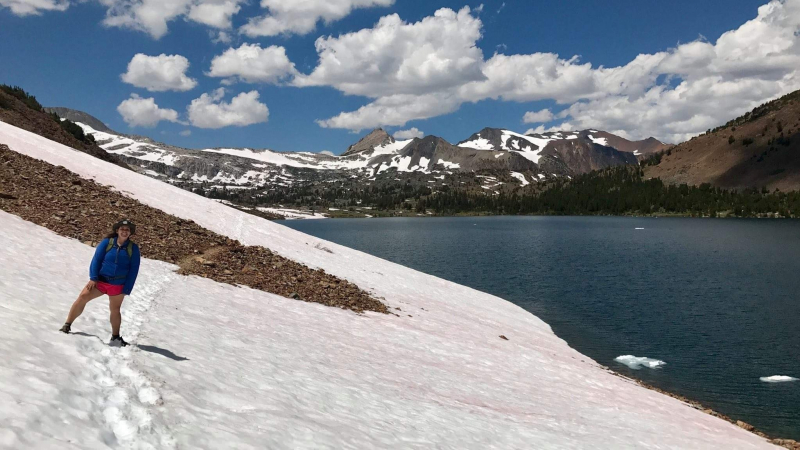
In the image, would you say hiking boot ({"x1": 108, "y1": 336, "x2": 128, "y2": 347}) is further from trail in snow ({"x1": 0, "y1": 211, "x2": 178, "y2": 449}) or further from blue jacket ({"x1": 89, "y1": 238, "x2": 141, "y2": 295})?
blue jacket ({"x1": 89, "y1": 238, "x2": 141, "y2": 295})

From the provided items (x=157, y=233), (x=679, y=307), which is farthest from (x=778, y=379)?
(x=157, y=233)

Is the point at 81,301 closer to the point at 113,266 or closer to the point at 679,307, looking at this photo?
the point at 113,266

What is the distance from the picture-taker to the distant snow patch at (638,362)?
33250 millimetres

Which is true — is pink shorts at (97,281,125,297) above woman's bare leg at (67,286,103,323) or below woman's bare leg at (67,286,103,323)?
above

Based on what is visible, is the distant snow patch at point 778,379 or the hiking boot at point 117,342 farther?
the distant snow patch at point 778,379

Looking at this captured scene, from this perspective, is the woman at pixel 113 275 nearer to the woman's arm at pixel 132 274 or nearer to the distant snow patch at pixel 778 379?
the woman's arm at pixel 132 274

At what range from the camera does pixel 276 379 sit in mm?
13086

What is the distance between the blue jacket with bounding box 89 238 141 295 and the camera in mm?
11781

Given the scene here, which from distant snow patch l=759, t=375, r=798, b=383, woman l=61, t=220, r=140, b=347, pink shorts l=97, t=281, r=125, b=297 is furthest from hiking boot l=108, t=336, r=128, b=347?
distant snow patch l=759, t=375, r=798, b=383

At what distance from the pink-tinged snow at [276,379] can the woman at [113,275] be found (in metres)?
0.63

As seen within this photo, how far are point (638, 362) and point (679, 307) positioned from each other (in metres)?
23.4

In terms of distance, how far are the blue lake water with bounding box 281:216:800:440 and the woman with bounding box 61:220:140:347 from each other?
30.2 metres

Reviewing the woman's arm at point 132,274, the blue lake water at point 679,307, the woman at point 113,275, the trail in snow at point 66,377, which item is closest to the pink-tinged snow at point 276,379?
the trail in snow at point 66,377

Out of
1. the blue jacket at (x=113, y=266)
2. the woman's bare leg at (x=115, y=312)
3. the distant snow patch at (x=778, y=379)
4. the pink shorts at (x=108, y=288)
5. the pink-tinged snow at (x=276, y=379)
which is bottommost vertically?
the distant snow patch at (x=778, y=379)
